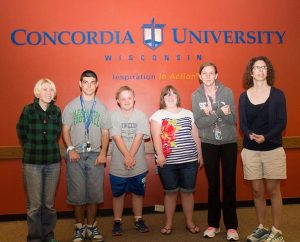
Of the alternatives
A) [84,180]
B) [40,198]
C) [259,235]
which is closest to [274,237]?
[259,235]

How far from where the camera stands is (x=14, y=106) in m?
3.90

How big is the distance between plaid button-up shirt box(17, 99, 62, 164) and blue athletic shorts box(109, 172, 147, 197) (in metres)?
0.66

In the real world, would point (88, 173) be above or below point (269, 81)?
below

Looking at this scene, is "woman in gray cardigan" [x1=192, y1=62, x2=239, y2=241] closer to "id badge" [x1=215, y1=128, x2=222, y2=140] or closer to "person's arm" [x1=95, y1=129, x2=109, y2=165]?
"id badge" [x1=215, y1=128, x2=222, y2=140]

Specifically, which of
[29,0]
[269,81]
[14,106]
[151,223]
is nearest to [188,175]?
[151,223]

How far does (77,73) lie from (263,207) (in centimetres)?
255

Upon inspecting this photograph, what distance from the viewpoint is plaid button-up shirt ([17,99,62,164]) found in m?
2.97

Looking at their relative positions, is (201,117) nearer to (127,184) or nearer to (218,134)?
(218,134)

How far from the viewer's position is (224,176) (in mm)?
3184

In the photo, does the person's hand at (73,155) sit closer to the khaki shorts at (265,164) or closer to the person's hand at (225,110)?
the person's hand at (225,110)

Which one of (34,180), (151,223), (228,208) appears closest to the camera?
(34,180)

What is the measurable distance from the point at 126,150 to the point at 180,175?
1.97ft

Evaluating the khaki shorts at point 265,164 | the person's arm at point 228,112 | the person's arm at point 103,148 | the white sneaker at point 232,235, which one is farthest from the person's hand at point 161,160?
the white sneaker at point 232,235

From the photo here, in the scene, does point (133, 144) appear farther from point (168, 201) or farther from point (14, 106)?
point (14, 106)
